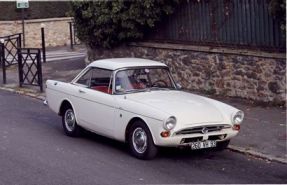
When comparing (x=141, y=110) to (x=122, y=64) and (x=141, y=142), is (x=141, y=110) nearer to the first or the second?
(x=141, y=142)

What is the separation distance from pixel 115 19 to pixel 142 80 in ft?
23.6

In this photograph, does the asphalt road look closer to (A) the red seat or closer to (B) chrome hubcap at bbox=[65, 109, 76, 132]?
(B) chrome hubcap at bbox=[65, 109, 76, 132]

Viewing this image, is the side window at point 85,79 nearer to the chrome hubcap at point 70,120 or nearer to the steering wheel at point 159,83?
the chrome hubcap at point 70,120

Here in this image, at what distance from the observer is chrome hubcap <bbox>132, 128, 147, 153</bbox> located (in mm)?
9270

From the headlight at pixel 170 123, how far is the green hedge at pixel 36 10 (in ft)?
72.7

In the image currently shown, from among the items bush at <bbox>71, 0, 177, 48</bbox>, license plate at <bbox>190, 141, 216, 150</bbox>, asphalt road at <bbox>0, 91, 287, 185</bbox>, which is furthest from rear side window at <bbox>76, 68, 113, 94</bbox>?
bush at <bbox>71, 0, 177, 48</bbox>

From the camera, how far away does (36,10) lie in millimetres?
31625

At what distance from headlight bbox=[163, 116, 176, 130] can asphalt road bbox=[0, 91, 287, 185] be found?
0.58 metres

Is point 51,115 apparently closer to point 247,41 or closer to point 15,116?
point 15,116

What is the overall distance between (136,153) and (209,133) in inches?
45.6

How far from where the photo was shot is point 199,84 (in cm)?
1570

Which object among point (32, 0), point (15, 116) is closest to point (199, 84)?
point (15, 116)

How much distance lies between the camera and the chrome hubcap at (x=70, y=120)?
11047 mm

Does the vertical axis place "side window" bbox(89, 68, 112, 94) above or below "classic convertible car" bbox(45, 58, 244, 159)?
above
